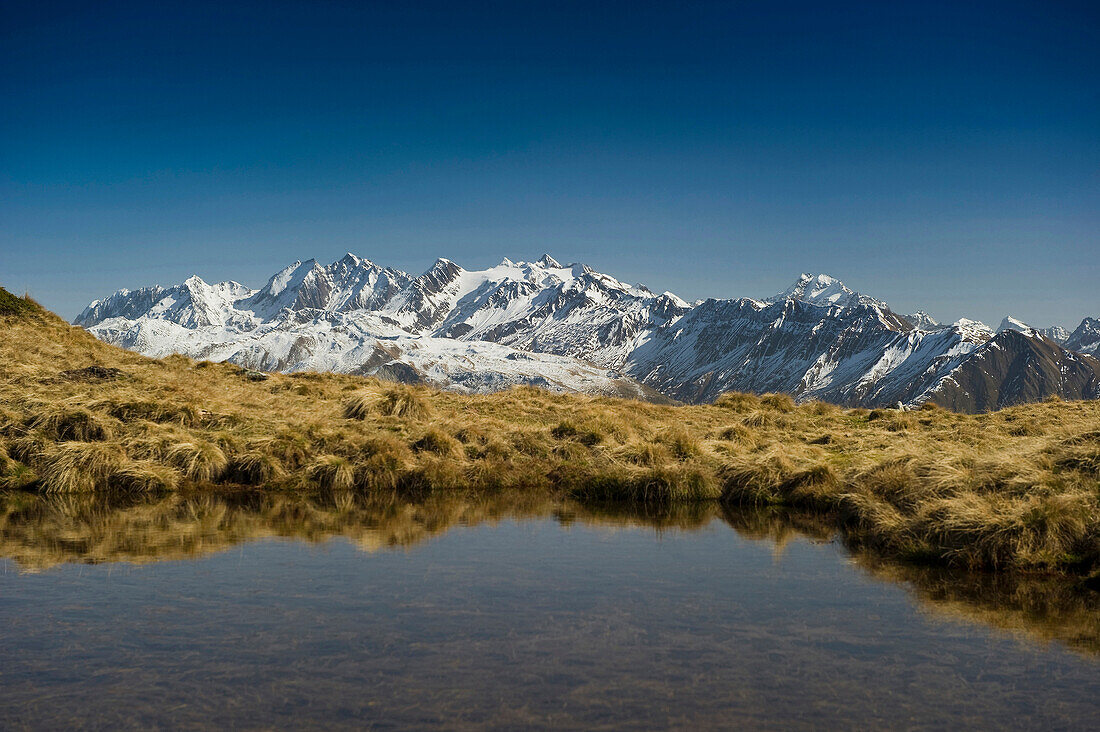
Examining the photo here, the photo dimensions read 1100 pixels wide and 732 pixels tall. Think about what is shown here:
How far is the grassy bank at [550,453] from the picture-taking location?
54.7 feet

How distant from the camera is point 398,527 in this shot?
62.5ft

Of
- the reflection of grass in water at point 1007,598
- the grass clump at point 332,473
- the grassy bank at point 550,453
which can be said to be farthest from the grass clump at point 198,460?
the reflection of grass in water at point 1007,598

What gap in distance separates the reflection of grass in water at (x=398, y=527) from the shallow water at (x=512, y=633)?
10cm

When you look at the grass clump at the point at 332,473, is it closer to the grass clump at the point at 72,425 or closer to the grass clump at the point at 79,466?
the grass clump at the point at 79,466

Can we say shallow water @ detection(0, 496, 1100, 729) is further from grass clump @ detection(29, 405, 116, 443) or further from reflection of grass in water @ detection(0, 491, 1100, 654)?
grass clump @ detection(29, 405, 116, 443)

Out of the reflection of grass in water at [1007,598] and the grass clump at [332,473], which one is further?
the grass clump at [332,473]

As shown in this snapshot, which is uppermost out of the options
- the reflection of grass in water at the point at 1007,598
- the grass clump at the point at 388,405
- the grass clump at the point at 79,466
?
the grass clump at the point at 388,405

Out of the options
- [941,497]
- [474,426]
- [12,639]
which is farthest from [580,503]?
[12,639]

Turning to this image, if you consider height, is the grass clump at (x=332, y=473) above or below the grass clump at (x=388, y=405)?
below

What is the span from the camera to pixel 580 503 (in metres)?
23.2

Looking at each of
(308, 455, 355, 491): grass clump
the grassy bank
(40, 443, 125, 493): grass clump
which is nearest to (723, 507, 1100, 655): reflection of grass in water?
the grassy bank

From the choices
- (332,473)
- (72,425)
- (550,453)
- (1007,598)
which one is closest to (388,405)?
(332,473)

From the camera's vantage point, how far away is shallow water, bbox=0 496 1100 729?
9.27 m

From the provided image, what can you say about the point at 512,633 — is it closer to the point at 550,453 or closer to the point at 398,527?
the point at 398,527
